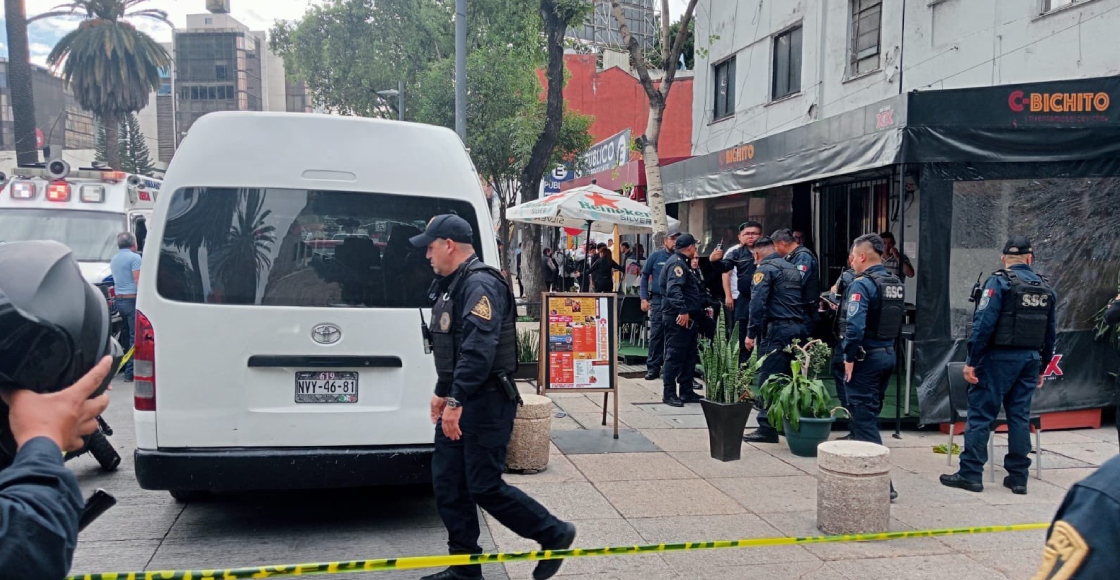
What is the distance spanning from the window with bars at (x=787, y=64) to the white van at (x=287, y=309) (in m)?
12.2

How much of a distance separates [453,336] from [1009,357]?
443cm

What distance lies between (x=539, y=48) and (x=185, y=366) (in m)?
16.2

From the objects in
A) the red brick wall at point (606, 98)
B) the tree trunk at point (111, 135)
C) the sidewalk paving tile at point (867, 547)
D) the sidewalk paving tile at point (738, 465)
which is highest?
the red brick wall at point (606, 98)

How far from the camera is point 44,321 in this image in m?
1.56

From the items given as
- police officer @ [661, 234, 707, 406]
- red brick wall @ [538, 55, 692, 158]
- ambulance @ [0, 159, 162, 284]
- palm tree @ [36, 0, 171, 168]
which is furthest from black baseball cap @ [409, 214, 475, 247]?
palm tree @ [36, 0, 171, 168]

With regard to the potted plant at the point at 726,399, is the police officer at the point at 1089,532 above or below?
above

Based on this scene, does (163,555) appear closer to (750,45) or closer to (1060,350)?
(1060,350)

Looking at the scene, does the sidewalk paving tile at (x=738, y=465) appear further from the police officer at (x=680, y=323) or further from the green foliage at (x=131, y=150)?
the green foliage at (x=131, y=150)

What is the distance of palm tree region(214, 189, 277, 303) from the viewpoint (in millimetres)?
4672

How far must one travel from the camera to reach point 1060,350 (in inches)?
327

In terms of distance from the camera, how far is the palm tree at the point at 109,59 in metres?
33.2

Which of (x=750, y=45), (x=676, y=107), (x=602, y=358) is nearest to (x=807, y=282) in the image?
(x=602, y=358)

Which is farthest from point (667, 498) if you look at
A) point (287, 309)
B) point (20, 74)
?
point (20, 74)

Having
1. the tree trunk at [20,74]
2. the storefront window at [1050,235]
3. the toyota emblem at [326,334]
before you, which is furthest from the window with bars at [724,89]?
the toyota emblem at [326,334]
